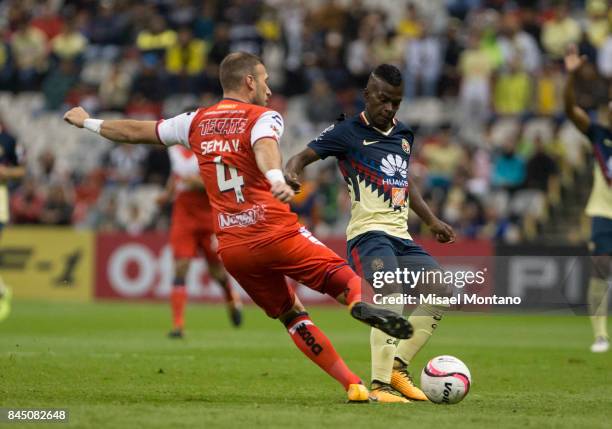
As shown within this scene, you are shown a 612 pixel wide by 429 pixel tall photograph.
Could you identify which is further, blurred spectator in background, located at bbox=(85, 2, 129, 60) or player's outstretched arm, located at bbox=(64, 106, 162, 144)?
blurred spectator in background, located at bbox=(85, 2, 129, 60)

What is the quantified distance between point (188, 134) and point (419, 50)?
18169 mm

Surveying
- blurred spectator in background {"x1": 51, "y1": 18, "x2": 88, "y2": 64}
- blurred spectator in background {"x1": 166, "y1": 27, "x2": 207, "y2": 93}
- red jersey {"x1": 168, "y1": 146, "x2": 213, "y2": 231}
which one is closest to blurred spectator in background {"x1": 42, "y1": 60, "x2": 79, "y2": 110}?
blurred spectator in background {"x1": 51, "y1": 18, "x2": 88, "y2": 64}

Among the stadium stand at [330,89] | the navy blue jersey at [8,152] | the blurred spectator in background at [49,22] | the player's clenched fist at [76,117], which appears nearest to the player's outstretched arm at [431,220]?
the player's clenched fist at [76,117]

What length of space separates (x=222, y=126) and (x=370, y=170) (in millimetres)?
1397

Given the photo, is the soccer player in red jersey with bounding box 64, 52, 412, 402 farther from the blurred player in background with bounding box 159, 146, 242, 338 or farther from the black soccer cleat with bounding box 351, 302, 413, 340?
the blurred player in background with bounding box 159, 146, 242, 338

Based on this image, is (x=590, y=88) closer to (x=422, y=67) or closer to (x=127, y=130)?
(x=422, y=67)

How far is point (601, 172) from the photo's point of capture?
46.4ft

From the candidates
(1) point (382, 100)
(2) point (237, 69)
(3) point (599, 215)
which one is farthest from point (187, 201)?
(2) point (237, 69)

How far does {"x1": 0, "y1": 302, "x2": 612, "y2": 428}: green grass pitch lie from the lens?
7.75 meters

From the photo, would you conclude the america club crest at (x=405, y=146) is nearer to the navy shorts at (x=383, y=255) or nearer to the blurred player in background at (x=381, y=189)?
the blurred player in background at (x=381, y=189)

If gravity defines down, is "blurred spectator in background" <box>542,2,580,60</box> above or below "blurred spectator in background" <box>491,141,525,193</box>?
above

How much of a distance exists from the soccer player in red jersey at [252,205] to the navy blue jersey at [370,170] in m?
0.77

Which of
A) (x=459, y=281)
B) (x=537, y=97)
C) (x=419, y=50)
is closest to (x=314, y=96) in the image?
(x=419, y=50)

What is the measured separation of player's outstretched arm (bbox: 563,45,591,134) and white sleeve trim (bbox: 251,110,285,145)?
4.69 metres
